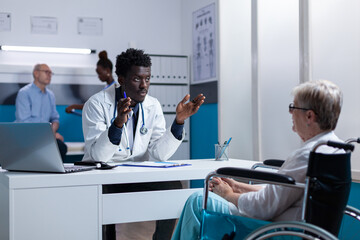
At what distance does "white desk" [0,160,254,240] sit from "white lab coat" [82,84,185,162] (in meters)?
0.52

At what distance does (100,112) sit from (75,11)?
2.99 meters

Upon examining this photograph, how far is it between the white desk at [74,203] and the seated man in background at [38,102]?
2.83 m

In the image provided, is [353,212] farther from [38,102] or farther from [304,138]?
[38,102]

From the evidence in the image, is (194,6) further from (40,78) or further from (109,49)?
(40,78)

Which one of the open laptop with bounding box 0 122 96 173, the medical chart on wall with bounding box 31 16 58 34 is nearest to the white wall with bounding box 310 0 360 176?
the open laptop with bounding box 0 122 96 173

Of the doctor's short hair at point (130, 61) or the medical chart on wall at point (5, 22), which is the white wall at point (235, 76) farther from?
the medical chart on wall at point (5, 22)

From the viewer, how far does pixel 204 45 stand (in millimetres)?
5031

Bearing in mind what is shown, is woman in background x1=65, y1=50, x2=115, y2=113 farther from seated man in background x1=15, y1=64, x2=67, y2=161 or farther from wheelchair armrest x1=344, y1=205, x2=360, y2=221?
wheelchair armrest x1=344, y1=205, x2=360, y2=221

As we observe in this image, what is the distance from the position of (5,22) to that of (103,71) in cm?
118

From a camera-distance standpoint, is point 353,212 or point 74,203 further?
point 74,203

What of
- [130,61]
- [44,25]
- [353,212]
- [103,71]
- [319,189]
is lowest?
[353,212]

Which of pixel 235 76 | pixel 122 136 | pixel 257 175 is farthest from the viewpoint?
pixel 235 76

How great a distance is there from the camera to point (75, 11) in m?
5.29

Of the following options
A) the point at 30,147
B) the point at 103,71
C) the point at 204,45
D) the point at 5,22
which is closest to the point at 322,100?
the point at 30,147
